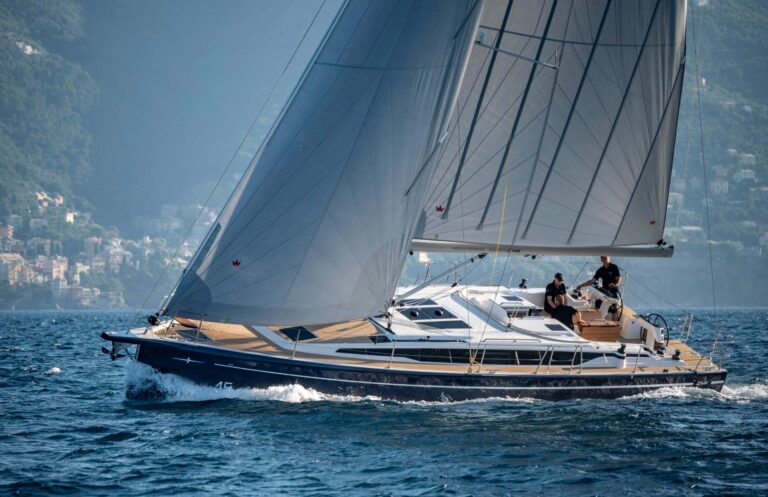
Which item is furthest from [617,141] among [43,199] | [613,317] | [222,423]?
[43,199]

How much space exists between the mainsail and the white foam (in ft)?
14.6

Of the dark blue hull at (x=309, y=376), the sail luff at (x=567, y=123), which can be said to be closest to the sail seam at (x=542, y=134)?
the sail luff at (x=567, y=123)

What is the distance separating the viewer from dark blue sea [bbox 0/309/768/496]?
1396cm

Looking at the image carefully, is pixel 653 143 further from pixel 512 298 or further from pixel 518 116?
pixel 512 298

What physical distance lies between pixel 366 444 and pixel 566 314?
8.15 metres

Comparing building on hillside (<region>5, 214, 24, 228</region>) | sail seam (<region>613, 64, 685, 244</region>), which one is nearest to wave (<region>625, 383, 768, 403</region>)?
sail seam (<region>613, 64, 685, 244</region>)

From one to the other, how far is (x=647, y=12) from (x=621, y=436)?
1059 centimetres

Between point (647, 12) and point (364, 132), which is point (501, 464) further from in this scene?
point (647, 12)

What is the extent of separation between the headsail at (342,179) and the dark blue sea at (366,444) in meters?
2.11

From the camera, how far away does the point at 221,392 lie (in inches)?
750

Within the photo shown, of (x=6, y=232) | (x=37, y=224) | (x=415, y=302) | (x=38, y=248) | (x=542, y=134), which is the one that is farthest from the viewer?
(x=37, y=224)

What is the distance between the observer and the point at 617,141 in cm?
2291

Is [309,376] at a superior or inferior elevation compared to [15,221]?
inferior

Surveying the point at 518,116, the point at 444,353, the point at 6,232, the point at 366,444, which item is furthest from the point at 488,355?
the point at 6,232
